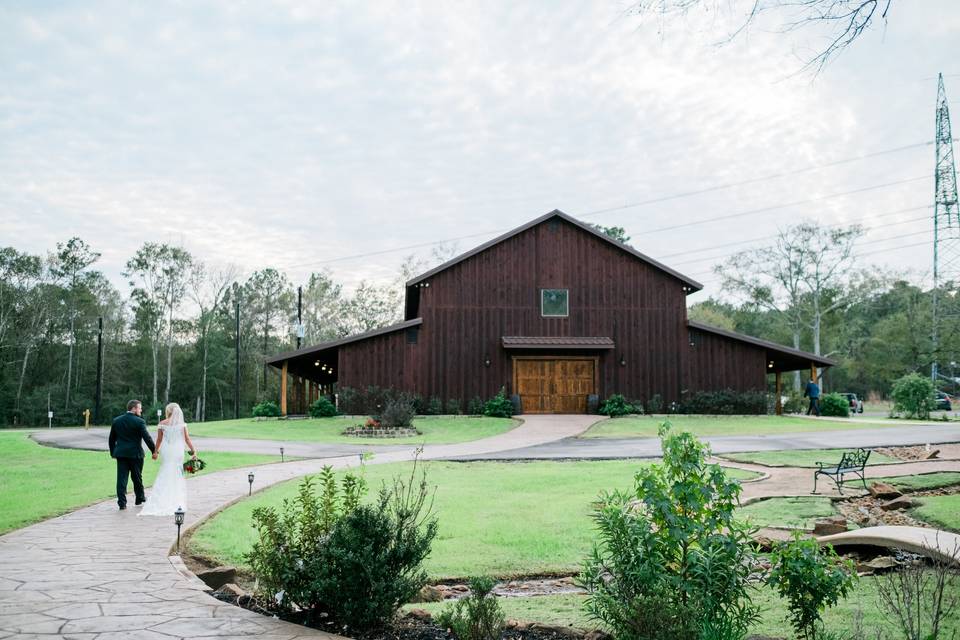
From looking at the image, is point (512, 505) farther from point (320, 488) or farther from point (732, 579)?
point (732, 579)

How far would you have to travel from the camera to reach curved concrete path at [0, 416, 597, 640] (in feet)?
16.2

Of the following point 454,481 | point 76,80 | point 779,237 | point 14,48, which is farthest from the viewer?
point 779,237

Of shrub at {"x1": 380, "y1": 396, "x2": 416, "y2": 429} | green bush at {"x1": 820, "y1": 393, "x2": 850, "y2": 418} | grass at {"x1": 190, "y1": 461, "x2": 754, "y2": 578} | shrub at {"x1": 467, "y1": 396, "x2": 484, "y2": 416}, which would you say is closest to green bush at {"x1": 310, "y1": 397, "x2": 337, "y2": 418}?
shrub at {"x1": 380, "y1": 396, "x2": 416, "y2": 429}

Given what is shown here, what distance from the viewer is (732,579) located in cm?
462

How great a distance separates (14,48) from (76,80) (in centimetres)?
906

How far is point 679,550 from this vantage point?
15.8 ft

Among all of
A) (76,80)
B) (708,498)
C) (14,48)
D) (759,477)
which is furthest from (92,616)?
(76,80)

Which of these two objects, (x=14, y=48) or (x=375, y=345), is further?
(x=375, y=345)

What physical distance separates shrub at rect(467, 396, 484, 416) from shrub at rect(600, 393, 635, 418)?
212 inches

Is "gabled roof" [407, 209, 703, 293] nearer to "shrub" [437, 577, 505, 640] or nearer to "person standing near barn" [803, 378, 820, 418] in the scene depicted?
"person standing near barn" [803, 378, 820, 418]

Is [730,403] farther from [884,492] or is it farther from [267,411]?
[884,492]

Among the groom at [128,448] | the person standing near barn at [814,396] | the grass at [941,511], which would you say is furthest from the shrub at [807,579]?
the person standing near barn at [814,396]

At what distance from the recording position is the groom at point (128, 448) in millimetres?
10742

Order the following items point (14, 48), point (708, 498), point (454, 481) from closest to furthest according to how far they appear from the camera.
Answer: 1. point (708, 498)
2. point (14, 48)
3. point (454, 481)
